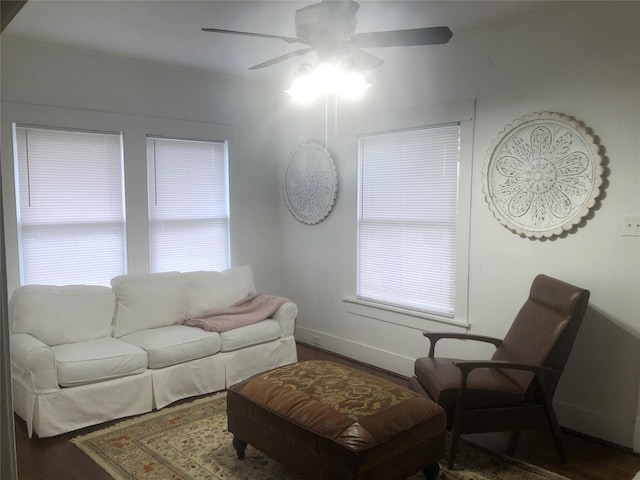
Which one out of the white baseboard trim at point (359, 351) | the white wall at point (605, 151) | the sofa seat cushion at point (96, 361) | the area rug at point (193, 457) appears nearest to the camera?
the area rug at point (193, 457)

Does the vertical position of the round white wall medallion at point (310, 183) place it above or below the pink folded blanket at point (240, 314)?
above

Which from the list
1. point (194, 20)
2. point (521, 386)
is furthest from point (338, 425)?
point (194, 20)

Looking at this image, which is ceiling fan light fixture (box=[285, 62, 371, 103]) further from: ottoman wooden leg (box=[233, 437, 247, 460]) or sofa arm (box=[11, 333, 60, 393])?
sofa arm (box=[11, 333, 60, 393])

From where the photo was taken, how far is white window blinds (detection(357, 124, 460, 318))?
150 inches

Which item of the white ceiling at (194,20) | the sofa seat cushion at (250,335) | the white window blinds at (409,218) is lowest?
the sofa seat cushion at (250,335)

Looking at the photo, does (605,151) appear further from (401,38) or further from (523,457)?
(523,457)

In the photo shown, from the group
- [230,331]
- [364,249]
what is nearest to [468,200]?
[364,249]

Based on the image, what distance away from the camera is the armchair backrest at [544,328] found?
108 inches

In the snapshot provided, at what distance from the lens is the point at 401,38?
247cm

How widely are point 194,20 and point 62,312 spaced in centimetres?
218

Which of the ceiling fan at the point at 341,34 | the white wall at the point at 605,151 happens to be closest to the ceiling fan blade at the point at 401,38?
the ceiling fan at the point at 341,34

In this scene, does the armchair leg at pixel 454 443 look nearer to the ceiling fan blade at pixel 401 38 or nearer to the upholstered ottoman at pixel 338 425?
the upholstered ottoman at pixel 338 425

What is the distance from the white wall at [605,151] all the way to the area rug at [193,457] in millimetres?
766

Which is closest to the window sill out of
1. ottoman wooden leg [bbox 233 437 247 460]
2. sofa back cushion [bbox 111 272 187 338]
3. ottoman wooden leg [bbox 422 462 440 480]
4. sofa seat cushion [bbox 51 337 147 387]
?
ottoman wooden leg [bbox 422 462 440 480]
